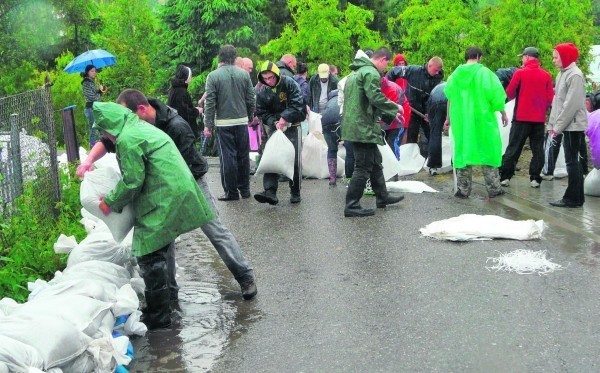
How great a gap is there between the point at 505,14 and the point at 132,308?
1094 cm

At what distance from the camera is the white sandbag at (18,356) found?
3.95 metres

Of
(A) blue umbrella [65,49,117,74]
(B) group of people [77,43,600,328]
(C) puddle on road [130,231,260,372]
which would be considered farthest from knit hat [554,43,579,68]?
(A) blue umbrella [65,49,117,74]

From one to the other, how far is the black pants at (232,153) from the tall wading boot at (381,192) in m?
1.94

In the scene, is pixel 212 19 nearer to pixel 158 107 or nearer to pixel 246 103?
pixel 246 103

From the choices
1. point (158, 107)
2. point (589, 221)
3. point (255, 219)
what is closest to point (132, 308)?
point (158, 107)

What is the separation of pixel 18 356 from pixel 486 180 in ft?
25.1

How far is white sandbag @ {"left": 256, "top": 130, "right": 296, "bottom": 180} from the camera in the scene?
33.4 feet

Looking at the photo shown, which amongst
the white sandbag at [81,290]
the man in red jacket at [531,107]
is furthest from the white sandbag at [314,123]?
the white sandbag at [81,290]

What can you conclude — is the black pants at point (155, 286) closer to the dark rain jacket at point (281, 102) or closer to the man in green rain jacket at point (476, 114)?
the dark rain jacket at point (281, 102)

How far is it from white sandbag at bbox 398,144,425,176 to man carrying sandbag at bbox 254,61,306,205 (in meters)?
2.97

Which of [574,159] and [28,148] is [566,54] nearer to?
[574,159]

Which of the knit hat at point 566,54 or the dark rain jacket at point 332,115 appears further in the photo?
the dark rain jacket at point 332,115

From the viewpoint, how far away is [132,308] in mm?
5383

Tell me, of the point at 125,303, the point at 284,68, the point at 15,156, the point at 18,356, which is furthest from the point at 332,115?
the point at 18,356
